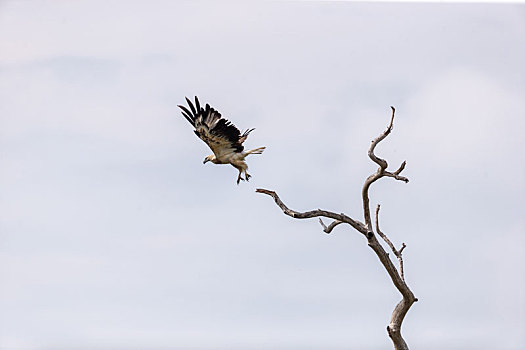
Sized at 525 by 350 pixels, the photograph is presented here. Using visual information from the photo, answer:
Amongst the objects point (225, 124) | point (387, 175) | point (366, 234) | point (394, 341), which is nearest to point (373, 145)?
point (387, 175)

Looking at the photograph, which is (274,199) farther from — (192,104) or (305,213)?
(192,104)

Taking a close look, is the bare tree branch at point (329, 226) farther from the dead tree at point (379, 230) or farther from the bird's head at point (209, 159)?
the bird's head at point (209, 159)

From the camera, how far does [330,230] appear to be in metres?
9.63

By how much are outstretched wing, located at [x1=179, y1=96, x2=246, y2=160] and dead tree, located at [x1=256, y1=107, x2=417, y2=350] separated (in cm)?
69

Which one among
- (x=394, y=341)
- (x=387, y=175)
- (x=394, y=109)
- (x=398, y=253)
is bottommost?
(x=394, y=341)

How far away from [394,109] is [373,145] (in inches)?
18.8

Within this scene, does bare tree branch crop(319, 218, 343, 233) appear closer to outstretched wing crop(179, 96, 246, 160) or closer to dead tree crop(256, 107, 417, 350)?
dead tree crop(256, 107, 417, 350)

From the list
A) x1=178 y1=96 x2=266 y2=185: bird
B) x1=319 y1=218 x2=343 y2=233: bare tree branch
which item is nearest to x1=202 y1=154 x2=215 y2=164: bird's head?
x1=178 y1=96 x2=266 y2=185: bird

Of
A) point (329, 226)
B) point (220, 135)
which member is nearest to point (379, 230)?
point (329, 226)

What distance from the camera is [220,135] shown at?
31.1ft

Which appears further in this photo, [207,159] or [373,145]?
[207,159]

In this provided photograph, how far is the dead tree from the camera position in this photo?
9117mm

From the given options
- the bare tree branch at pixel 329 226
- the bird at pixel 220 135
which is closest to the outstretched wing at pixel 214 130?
the bird at pixel 220 135

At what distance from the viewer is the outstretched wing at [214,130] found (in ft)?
31.0
